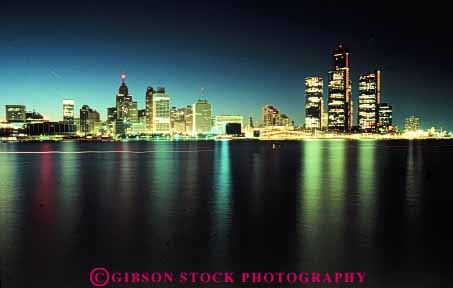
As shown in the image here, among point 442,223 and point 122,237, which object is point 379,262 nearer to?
point 442,223

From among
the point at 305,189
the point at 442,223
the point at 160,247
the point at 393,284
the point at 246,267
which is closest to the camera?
the point at 393,284

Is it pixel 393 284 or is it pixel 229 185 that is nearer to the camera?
pixel 393 284

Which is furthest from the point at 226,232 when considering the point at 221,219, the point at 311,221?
the point at 311,221

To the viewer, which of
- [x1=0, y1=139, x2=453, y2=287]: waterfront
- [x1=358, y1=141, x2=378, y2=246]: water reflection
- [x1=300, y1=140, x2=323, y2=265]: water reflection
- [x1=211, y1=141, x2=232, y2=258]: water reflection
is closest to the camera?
[x1=0, y1=139, x2=453, y2=287]: waterfront

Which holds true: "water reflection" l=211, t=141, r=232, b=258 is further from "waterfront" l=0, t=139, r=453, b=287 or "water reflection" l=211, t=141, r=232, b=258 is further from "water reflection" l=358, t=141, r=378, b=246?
"water reflection" l=358, t=141, r=378, b=246

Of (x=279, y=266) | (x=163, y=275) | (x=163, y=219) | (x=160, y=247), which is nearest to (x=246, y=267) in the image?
(x=279, y=266)

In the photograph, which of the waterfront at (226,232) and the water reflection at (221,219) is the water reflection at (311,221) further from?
the water reflection at (221,219)

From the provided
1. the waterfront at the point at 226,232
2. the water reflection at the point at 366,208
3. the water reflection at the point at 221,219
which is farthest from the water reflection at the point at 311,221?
the water reflection at the point at 221,219

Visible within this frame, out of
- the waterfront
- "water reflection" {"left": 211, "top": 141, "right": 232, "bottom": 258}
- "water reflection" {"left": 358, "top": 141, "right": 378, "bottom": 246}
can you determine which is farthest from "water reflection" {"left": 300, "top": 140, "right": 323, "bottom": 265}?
"water reflection" {"left": 211, "top": 141, "right": 232, "bottom": 258}

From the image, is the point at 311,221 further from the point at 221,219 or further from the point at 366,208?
the point at 366,208

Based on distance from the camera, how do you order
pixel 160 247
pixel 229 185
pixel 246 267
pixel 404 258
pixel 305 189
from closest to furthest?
pixel 246 267
pixel 404 258
pixel 160 247
pixel 305 189
pixel 229 185

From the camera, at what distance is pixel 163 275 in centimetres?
905

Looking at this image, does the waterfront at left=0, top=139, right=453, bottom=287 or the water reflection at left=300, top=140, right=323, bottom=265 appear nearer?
the waterfront at left=0, top=139, right=453, bottom=287

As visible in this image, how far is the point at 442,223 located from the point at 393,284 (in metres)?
7.25
